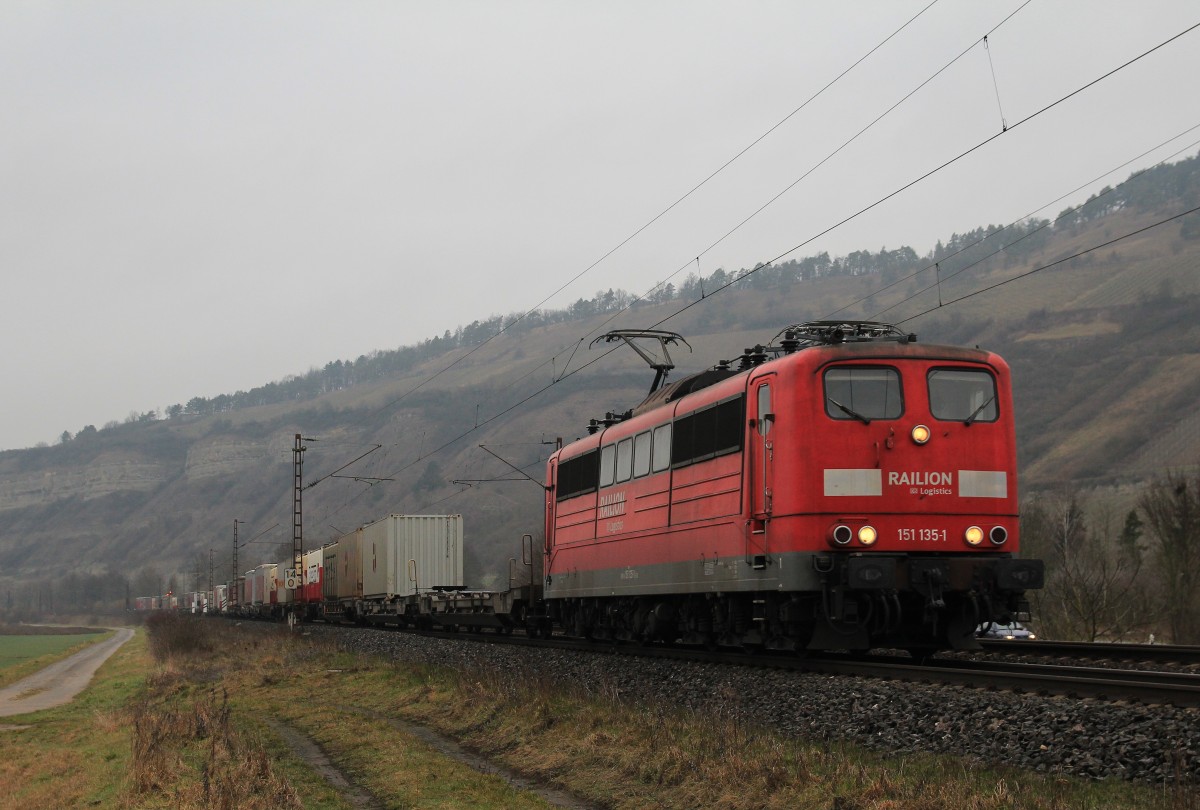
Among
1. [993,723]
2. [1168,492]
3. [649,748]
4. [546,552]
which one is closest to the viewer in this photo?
[993,723]

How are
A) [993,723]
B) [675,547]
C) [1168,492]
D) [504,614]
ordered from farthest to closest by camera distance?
[1168,492] → [504,614] → [675,547] → [993,723]

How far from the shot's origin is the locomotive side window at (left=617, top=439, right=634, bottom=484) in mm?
23219

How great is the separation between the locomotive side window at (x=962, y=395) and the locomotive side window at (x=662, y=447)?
5.43 metres

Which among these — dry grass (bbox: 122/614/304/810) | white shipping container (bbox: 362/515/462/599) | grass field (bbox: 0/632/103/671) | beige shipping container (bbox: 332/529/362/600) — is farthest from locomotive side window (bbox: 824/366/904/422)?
grass field (bbox: 0/632/103/671)

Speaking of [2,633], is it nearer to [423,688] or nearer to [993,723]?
[423,688]

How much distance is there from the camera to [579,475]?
2681 cm

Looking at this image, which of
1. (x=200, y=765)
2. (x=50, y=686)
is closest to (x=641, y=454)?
(x=200, y=765)

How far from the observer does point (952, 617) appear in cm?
1684

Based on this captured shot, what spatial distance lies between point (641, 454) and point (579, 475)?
438 cm

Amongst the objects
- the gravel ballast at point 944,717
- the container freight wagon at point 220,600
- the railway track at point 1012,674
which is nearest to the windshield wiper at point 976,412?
the railway track at point 1012,674

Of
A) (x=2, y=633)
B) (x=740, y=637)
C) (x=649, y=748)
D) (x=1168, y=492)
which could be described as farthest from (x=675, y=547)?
(x=2, y=633)

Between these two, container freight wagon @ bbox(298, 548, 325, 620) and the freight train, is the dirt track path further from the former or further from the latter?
the freight train

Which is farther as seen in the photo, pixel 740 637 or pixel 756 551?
pixel 740 637

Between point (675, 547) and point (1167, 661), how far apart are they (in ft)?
24.4
